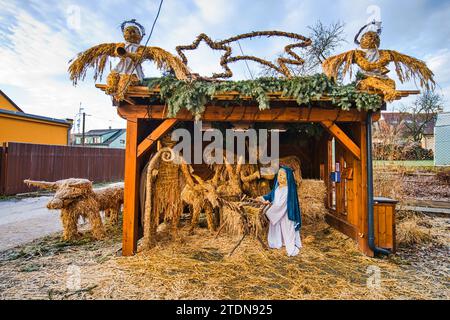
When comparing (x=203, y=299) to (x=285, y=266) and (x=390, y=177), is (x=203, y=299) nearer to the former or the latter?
(x=285, y=266)

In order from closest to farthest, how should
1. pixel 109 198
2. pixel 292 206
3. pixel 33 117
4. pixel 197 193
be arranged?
pixel 292 206 → pixel 197 193 → pixel 109 198 → pixel 33 117

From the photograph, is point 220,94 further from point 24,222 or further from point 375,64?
point 24,222

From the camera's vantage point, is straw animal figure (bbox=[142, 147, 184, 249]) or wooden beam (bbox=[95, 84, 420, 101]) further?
straw animal figure (bbox=[142, 147, 184, 249])

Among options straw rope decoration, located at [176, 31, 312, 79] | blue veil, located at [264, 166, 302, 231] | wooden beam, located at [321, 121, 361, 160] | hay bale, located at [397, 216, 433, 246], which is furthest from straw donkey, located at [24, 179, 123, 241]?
hay bale, located at [397, 216, 433, 246]

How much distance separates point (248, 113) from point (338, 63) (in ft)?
5.65

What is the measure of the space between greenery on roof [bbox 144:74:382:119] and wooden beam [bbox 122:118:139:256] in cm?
88

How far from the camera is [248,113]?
13.8 feet

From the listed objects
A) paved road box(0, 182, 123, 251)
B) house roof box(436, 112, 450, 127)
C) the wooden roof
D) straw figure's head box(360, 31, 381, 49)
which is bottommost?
paved road box(0, 182, 123, 251)

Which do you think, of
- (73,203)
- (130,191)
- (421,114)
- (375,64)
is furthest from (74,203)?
(421,114)

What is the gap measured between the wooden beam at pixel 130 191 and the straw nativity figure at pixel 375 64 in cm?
344

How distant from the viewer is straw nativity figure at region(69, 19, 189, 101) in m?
3.72

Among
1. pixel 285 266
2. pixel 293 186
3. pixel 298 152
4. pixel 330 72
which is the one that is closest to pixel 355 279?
pixel 285 266

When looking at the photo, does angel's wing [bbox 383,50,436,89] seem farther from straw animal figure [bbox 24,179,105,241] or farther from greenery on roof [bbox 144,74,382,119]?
straw animal figure [bbox 24,179,105,241]
